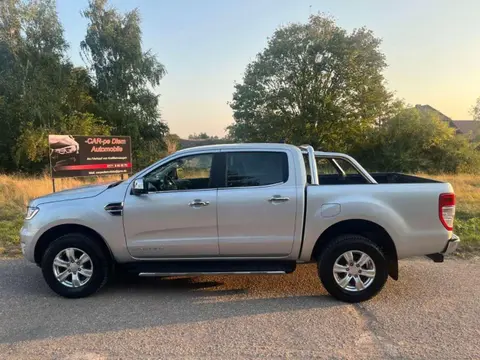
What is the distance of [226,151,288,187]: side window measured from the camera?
471 cm

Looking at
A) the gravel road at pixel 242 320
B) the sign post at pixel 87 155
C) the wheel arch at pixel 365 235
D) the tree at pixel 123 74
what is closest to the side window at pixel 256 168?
the wheel arch at pixel 365 235

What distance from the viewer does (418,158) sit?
35.2m

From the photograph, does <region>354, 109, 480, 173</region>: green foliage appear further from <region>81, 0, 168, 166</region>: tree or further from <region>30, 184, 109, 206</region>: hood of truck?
<region>30, 184, 109, 206</region>: hood of truck

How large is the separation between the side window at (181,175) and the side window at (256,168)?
288 millimetres

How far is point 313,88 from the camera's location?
126ft

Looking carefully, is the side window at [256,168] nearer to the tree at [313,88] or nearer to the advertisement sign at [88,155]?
the advertisement sign at [88,155]

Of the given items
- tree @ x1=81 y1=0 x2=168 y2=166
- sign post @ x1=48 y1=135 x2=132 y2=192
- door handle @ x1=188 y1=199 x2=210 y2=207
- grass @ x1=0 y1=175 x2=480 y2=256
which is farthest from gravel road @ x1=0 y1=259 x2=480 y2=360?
tree @ x1=81 y1=0 x2=168 y2=166

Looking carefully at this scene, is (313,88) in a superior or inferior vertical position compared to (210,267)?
superior

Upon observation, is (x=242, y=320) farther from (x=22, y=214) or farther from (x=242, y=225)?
(x=22, y=214)

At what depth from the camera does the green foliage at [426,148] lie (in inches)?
1377

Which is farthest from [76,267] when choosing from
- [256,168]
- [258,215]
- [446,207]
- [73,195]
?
[446,207]

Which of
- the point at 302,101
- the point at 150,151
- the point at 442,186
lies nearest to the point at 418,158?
the point at 302,101

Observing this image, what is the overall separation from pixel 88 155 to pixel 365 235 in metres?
8.94

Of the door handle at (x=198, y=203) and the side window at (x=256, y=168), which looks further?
the side window at (x=256, y=168)
